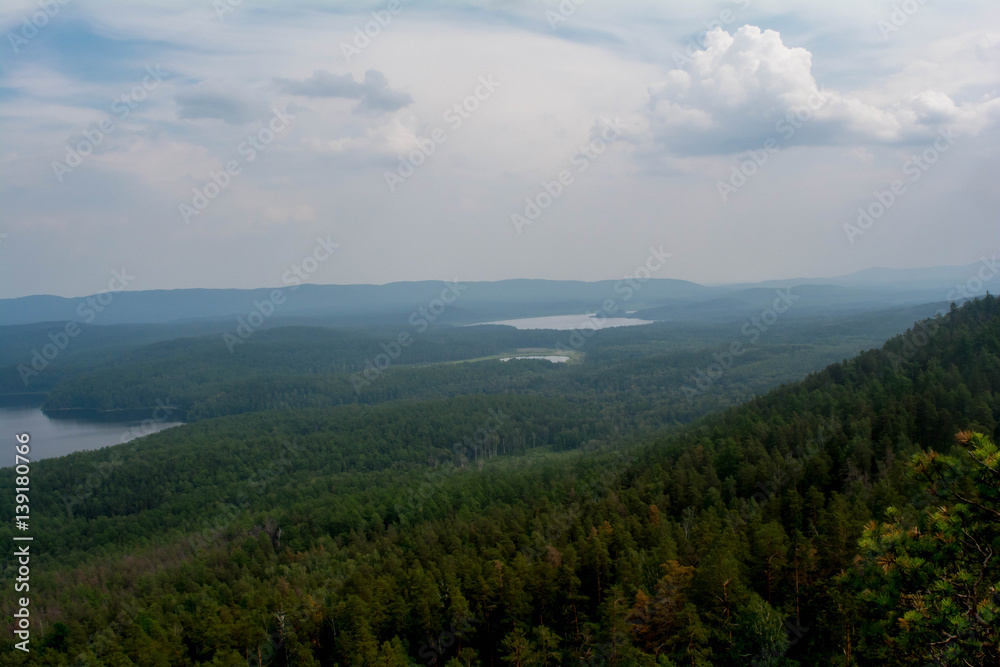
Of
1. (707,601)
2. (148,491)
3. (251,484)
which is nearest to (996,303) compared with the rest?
(707,601)

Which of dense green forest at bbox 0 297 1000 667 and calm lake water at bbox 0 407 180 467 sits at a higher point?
dense green forest at bbox 0 297 1000 667

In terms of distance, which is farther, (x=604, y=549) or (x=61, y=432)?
(x=61, y=432)

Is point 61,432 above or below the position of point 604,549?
below

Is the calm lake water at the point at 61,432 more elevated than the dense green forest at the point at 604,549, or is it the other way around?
the dense green forest at the point at 604,549

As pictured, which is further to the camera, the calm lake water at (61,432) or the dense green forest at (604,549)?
the calm lake water at (61,432)
